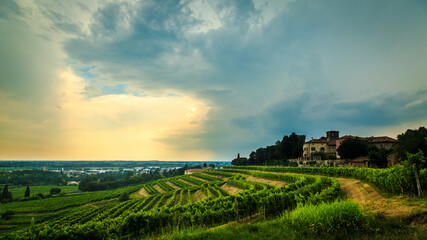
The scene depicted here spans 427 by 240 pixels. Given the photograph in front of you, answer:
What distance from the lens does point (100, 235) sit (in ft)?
44.3

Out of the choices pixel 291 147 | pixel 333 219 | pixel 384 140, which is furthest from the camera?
pixel 291 147

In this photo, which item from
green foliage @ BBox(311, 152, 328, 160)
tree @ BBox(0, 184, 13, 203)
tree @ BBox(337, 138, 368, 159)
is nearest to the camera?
tree @ BBox(337, 138, 368, 159)

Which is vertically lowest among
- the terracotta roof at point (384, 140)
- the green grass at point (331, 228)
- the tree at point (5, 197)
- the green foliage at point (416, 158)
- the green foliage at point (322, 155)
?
the tree at point (5, 197)

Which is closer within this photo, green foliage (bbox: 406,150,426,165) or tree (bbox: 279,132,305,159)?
green foliage (bbox: 406,150,426,165)

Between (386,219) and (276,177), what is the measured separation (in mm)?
34527

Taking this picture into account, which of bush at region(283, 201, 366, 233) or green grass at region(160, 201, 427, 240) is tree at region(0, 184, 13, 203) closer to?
green grass at region(160, 201, 427, 240)

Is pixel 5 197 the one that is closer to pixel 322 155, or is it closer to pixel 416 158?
pixel 322 155

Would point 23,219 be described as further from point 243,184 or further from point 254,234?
point 254,234

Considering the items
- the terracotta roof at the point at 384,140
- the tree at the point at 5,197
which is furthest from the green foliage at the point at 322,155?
the tree at the point at 5,197

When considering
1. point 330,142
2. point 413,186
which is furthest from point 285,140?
point 413,186

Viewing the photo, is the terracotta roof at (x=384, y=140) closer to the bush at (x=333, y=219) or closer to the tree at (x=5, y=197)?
the bush at (x=333, y=219)

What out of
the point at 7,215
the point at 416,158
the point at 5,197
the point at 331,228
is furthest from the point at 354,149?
the point at 5,197

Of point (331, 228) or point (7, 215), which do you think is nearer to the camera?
point (331, 228)

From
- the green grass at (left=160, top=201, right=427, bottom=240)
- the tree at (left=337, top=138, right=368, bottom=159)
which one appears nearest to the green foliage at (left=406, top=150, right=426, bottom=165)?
the green grass at (left=160, top=201, right=427, bottom=240)
